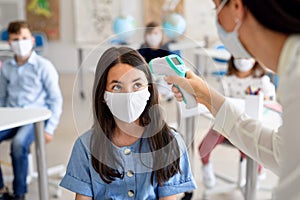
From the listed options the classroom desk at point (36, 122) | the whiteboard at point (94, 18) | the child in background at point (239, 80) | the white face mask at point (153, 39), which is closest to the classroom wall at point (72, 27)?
the whiteboard at point (94, 18)

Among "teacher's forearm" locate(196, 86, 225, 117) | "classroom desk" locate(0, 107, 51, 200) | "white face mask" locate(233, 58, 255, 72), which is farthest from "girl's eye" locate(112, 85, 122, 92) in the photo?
"white face mask" locate(233, 58, 255, 72)

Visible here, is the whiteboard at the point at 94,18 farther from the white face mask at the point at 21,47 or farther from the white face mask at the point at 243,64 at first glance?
the white face mask at the point at 243,64

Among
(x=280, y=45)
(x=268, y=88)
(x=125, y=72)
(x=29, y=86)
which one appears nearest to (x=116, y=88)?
(x=125, y=72)

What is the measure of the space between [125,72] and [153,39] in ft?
0.43

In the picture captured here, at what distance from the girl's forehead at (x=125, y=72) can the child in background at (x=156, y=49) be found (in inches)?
1.7

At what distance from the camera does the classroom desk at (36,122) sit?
165 cm

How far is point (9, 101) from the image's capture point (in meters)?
2.38

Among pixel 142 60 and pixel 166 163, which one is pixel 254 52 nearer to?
pixel 142 60

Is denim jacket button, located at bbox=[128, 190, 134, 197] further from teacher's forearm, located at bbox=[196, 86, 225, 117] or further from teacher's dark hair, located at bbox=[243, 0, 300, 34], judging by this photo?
teacher's dark hair, located at bbox=[243, 0, 300, 34]

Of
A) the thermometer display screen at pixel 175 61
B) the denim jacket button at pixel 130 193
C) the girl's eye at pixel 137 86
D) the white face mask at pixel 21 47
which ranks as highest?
the thermometer display screen at pixel 175 61

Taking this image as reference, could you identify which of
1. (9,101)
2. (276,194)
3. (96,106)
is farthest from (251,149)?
(9,101)

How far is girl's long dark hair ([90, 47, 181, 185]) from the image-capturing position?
112 cm

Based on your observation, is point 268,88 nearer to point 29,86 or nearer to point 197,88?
point 197,88

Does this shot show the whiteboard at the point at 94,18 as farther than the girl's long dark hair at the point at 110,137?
Yes
